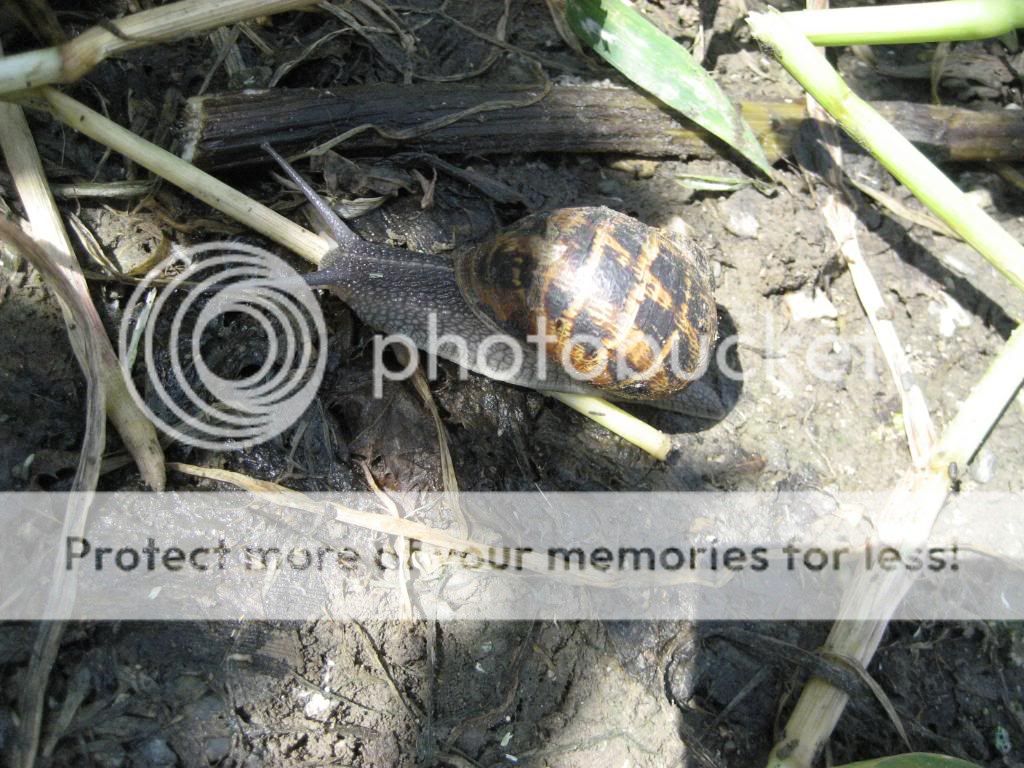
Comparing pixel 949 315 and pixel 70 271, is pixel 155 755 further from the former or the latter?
pixel 949 315

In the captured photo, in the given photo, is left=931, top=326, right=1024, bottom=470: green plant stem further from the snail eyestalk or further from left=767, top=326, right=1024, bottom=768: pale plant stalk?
the snail eyestalk

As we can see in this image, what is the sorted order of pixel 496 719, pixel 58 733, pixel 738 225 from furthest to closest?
pixel 738 225
pixel 496 719
pixel 58 733

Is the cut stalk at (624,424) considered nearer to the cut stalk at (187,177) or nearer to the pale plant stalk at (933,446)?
the pale plant stalk at (933,446)

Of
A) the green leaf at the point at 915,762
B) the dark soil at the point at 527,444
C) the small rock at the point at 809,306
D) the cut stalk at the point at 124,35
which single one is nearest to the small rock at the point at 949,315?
the dark soil at the point at 527,444

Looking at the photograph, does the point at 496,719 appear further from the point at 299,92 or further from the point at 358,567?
the point at 299,92

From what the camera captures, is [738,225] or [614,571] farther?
[738,225]

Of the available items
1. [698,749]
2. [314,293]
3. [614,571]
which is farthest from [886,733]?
[314,293]
